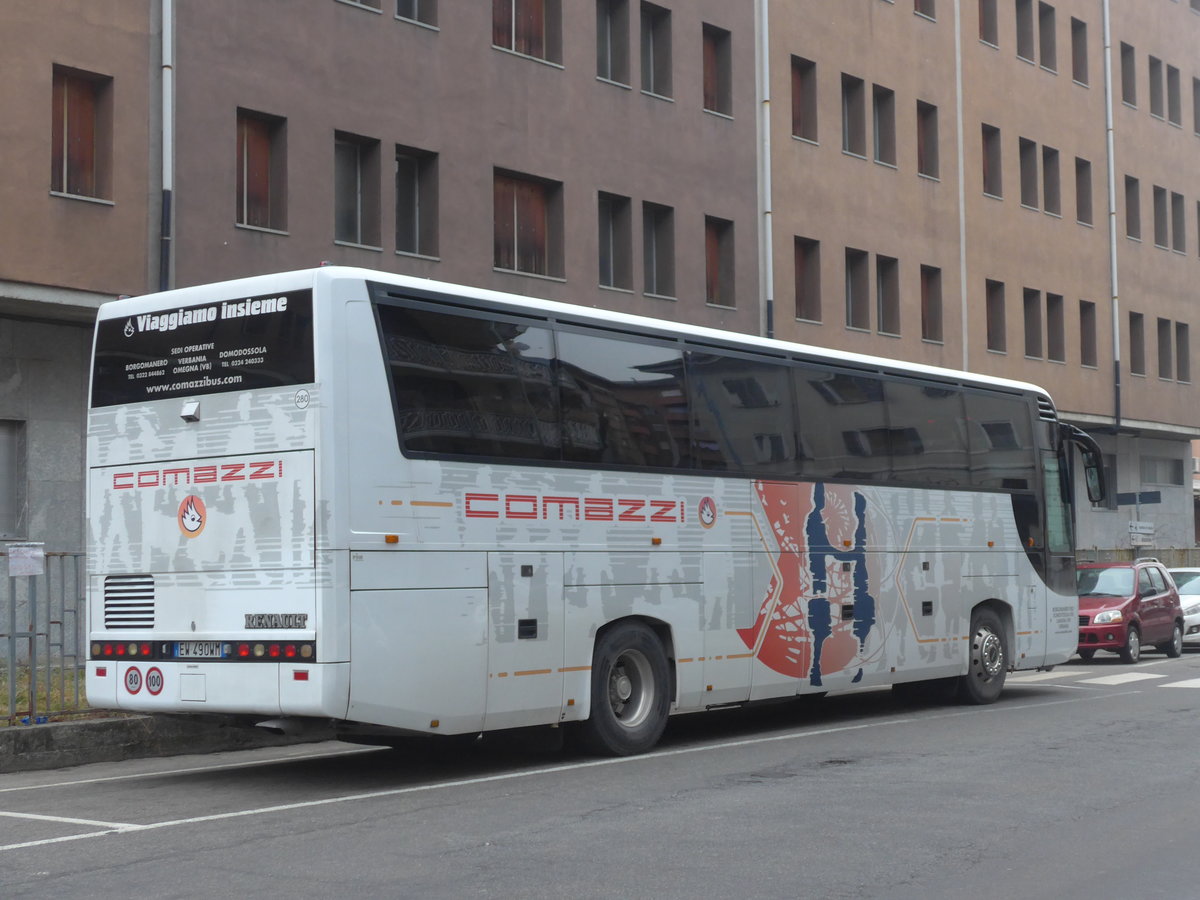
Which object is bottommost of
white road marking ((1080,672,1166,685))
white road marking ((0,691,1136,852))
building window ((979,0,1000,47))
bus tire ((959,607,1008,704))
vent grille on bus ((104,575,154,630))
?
white road marking ((1080,672,1166,685))

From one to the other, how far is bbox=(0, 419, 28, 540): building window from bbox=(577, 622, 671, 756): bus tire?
32.3 feet

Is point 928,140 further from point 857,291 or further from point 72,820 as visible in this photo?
point 72,820

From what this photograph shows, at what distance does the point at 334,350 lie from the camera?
35.1 feet

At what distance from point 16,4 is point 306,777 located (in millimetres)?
11364

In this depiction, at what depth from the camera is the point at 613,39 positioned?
2770cm

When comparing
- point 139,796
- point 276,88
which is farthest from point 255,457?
point 276,88

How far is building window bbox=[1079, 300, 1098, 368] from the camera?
136ft

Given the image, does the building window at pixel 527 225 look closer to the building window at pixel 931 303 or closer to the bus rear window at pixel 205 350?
the building window at pixel 931 303

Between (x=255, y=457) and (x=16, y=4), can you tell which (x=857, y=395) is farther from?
(x=16, y=4)

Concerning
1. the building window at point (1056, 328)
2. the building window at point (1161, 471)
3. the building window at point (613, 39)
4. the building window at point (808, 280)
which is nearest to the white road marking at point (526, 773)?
the building window at point (613, 39)

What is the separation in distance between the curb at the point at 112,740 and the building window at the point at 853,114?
22.2 m

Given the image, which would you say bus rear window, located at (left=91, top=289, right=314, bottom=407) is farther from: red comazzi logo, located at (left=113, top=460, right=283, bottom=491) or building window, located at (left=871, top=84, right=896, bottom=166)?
building window, located at (left=871, top=84, right=896, bottom=166)

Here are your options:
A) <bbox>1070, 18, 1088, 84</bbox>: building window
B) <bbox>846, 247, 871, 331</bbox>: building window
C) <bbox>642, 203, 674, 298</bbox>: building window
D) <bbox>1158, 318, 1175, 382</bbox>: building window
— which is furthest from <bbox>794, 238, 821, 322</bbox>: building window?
<bbox>1158, 318, 1175, 382</bbox>: building window

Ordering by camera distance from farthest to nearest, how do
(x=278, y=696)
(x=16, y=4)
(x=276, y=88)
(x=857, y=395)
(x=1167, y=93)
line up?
(x=1167, y=93) → (x=276, y=88) → (x=16, y=4) → (x=857, y=395) → (x=278, y=696)
